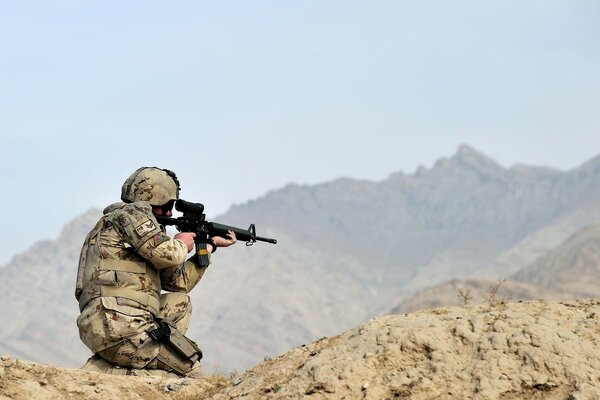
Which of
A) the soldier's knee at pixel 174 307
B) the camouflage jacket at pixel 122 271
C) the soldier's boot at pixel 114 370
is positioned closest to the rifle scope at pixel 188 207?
the camouflage jacket at pixel 122 271

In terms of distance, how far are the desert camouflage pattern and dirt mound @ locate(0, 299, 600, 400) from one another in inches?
18.8

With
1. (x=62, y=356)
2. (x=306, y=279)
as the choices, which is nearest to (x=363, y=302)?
(x=306, y=279)

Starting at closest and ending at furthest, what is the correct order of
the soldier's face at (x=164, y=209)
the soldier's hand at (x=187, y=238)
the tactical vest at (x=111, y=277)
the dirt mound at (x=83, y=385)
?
the dirt mound at (x=83, y=385) → the tactical vest at (x=111, y=277) → the soldier's hand at (x=187, y=238) → the soldier's face at (x=164, y=209)

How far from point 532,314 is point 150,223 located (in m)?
2.84

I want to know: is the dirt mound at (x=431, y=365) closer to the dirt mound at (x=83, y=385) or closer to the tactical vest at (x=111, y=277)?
the dirt mound at (x=83, y=385)

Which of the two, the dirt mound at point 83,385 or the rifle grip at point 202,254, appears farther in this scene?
the rifle grip at point 202,254

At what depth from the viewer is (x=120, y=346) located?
8.30 metres

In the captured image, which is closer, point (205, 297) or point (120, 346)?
point (120, 346)

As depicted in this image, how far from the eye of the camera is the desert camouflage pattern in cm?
824

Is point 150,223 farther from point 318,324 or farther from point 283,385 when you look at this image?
point 318,324

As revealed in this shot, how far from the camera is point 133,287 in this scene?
8344mm

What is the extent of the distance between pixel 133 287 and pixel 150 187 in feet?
2.60

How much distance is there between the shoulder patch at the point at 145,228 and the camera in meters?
8.20

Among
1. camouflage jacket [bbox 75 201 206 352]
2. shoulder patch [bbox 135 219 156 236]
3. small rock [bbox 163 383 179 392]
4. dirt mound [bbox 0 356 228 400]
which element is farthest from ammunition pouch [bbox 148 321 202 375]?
shoulder patch [bbox 135 219 156 236]
